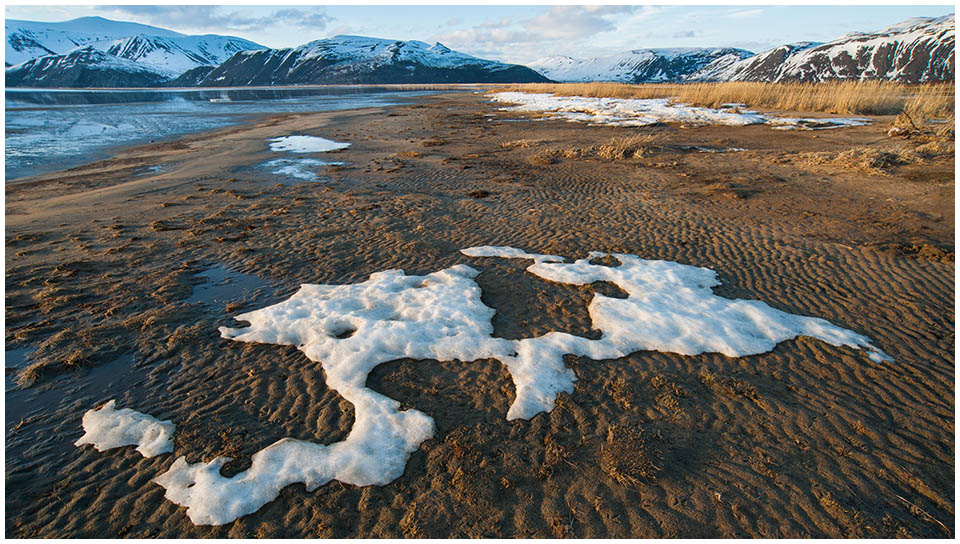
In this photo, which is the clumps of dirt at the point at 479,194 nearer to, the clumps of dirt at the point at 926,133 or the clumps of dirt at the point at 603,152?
the clumps of dirt at the point at 603,152

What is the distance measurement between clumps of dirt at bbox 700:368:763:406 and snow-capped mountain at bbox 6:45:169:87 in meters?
232

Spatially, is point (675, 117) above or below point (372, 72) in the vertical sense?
below

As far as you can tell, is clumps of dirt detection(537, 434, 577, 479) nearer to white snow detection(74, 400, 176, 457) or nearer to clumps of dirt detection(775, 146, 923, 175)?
white snow detection(74, 400, 176, 457)

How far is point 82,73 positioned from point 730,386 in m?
245

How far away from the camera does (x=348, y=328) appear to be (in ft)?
20.4

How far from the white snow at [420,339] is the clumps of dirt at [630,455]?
805 mm

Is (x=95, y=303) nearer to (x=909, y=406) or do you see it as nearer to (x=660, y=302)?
(x=660, y=302)

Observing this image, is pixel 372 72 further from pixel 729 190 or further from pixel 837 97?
pixel 729 190

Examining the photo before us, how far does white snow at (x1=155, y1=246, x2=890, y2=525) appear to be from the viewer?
384 centimetres

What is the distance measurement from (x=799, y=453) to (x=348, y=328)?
219 inches

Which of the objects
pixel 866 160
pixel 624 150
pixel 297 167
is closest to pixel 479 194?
pixel 624 150

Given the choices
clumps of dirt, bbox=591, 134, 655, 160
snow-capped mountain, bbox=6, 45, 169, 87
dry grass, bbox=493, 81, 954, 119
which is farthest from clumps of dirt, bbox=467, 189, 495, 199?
snow-capped mountain, bbox=6, 45, 169, 87

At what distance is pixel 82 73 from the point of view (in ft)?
553

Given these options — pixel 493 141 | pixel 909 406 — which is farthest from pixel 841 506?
pixel 493 141
